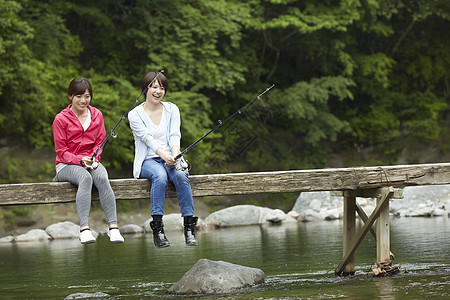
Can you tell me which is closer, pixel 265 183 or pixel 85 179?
pixel 85 179

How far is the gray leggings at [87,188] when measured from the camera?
22.6ft

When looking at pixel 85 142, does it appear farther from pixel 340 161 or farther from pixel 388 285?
pixel 340 161

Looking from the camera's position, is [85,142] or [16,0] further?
[16,0]

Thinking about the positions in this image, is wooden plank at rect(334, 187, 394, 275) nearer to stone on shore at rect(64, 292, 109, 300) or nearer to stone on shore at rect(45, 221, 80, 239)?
stone on shore at rect(64, 292, 109, 300)

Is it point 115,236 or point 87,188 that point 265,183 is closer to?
point 115,236

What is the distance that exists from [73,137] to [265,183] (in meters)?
1.84

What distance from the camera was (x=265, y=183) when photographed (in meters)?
7.59

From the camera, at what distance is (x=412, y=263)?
970 cm

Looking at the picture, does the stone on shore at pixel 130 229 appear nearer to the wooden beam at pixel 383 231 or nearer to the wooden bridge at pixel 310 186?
the wooden bridge at pixel 310 186

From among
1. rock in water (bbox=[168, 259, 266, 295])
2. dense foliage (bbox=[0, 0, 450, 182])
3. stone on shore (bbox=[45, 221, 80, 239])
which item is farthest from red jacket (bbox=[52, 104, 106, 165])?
dense foliage (bbox=[0, 0, 450, 182])

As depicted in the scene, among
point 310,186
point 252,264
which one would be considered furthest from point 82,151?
point 252,264

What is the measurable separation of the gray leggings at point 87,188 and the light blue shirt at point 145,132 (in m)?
0.40

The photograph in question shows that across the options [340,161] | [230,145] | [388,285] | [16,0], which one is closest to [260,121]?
[230,145]

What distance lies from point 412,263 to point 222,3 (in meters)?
15.0
